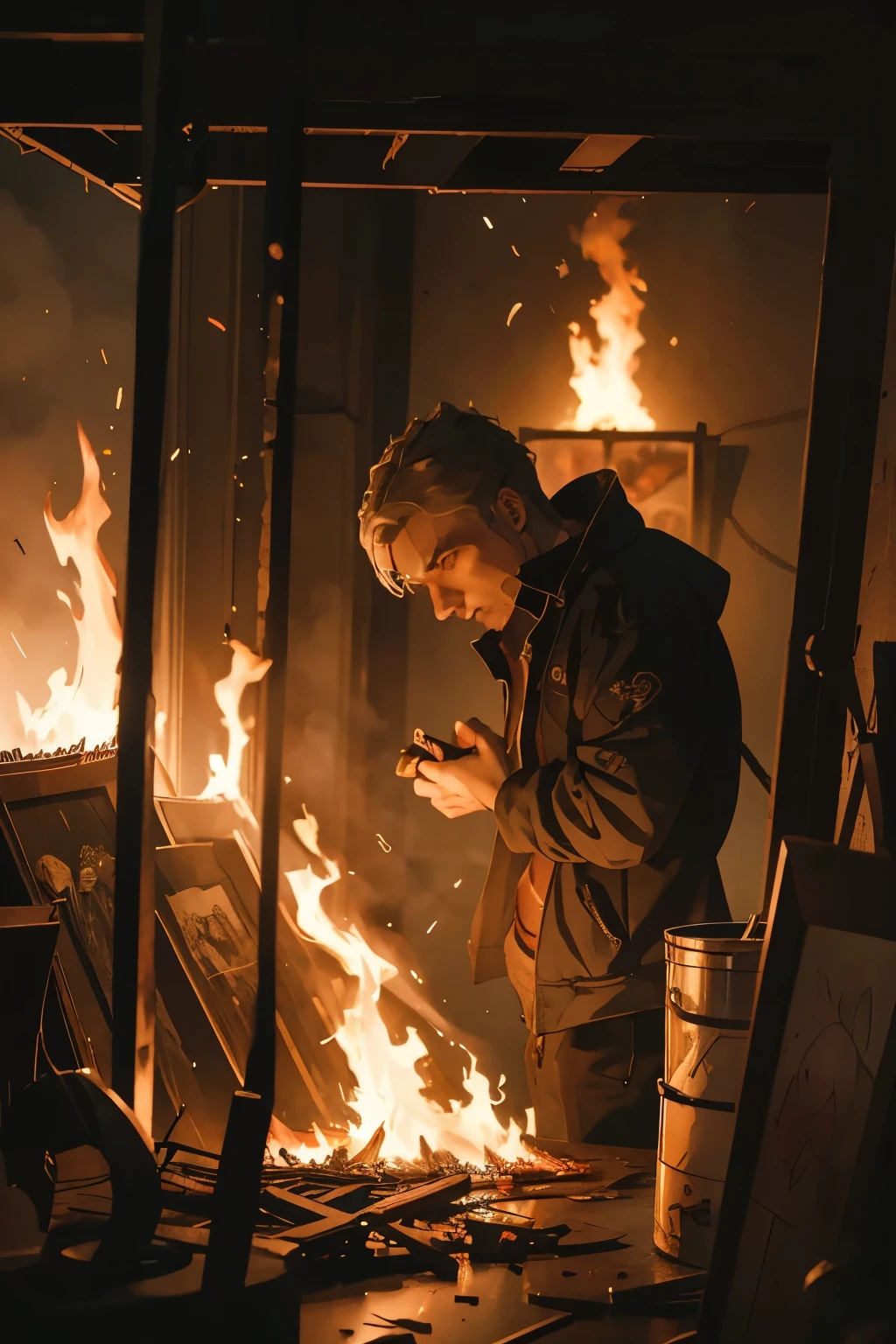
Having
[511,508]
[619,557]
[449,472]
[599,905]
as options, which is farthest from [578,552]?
[599,905]

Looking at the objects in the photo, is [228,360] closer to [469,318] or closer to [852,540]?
[469,318]

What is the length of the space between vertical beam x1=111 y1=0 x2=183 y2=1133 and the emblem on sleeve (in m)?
1.22

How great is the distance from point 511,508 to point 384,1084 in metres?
1.65

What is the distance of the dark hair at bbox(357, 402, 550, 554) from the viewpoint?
2.90 meters

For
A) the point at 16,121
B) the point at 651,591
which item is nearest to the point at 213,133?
the point at 16,121

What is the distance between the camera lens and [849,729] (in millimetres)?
2129

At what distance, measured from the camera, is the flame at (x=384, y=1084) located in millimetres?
3051

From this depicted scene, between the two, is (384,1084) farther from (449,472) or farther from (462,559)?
(449,472)

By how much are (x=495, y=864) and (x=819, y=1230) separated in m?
1.61

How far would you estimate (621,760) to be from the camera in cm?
251

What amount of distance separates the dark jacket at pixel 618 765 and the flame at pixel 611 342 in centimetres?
146

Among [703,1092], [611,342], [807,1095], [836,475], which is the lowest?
[703,1092]

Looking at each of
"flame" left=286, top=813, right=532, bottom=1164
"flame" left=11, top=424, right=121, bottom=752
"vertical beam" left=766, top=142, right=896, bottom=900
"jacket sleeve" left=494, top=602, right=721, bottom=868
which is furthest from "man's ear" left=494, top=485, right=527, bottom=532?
"flame" left=286, top=813, right=532, bottom=1164

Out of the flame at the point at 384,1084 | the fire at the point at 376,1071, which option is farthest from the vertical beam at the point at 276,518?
the flame at the point at 384,1084
